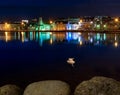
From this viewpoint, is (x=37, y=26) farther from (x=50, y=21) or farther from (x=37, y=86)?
(x=37, y=86)

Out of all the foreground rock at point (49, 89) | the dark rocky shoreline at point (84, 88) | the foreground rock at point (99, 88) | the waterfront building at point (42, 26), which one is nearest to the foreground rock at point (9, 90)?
the dark rocky shoreline at point (84, 88)

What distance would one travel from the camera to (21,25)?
16600cm

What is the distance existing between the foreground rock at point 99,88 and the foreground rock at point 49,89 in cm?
33

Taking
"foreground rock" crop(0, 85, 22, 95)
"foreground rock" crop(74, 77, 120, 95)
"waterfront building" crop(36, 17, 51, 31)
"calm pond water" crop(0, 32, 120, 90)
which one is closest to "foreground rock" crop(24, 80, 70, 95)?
"foreground rock" crop(74, 77, 120, 95)

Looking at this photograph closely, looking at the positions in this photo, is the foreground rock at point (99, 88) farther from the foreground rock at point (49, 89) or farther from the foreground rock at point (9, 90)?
the foreground rock at point (9, 90)

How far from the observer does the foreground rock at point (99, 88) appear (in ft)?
23.3

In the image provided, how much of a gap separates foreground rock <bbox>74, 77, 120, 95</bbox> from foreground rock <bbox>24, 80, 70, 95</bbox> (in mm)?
329

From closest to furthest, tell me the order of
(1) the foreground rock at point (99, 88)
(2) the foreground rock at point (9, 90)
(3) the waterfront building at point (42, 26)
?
1. (1) the foreground rock at point (99, 88)
2. (2) the foreground rock at point (9, 90)
3. (3) the waterfront building at point (42, 26)

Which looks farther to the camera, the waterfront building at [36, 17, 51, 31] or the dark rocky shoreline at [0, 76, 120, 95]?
the waterfront building at [36, 17, 51, 31]

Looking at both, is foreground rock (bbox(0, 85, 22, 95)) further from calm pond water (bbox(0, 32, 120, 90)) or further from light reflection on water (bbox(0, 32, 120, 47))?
light reflection on water (bbox(0, 32, 120, 47))

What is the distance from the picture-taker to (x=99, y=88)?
7137 millimetres

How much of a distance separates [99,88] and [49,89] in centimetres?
114

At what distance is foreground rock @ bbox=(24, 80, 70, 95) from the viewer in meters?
7.14

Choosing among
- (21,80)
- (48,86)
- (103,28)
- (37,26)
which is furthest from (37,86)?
(37,26)
